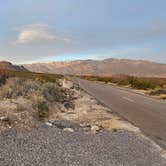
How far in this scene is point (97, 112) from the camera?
2080cm

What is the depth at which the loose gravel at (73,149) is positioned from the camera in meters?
8.99

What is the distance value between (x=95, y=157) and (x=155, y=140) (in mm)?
3904

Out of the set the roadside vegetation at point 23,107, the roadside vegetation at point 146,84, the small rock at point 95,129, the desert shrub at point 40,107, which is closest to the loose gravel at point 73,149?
the small rock at point 95,129

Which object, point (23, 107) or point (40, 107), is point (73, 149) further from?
point (40, 107)

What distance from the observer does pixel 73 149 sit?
10406mm

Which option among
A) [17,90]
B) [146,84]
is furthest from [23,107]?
[146,84]

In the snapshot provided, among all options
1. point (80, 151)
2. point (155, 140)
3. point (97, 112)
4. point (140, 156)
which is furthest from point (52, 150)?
point (97, 112)

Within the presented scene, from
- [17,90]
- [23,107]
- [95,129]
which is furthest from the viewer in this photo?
[17,90]

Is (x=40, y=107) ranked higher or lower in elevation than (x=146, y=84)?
higher

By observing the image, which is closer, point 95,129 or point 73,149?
point 73,149

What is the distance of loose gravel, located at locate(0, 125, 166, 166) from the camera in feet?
29.5

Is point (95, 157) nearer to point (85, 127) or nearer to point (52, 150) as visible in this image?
point (52, 150)

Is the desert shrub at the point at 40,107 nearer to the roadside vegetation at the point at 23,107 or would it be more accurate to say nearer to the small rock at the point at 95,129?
the roadside vegetation at the point at 23,107

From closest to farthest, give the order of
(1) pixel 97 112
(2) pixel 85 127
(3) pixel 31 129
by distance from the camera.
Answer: (3) pixel 31 129
(2) pixel 85 127
(1) pixel 97 112
